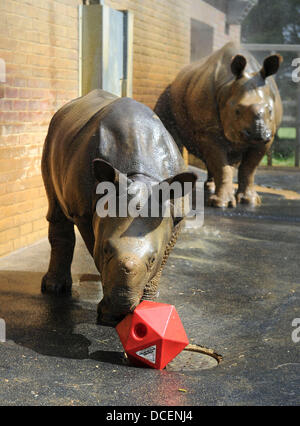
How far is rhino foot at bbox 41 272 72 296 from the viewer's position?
5723 millimetres

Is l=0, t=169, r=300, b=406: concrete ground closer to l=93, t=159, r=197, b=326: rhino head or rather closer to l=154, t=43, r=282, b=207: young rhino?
l=93, t=159, r=197, b=326: rhino head

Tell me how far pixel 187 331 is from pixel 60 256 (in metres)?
1.42

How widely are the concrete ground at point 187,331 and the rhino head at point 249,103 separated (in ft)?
7.24

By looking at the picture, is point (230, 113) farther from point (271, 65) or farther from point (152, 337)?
point (152, 337)

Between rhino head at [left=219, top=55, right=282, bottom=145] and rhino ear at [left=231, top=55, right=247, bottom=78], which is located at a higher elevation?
rhino ear at [left=231, top=55, right=247, bottom=78]

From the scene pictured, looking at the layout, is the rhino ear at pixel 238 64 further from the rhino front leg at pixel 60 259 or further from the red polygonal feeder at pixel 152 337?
the red polygonal feeder at pixel 152 337

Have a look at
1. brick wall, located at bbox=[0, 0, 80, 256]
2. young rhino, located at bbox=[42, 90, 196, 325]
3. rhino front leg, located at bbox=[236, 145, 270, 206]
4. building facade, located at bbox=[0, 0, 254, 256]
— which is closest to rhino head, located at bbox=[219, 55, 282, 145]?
rhino front leg, located at bbox=[236, 145, 270, 206]

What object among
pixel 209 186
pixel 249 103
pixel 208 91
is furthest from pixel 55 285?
pixel 209 186

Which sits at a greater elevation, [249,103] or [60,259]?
[249,103]

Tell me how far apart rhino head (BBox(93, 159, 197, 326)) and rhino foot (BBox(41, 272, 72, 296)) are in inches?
55.7

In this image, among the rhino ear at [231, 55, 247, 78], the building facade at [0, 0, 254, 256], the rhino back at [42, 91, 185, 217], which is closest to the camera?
the rhino back at [42, 91, 185, 217]

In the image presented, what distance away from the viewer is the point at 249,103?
31.0 feet

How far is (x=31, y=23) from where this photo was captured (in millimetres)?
7176
